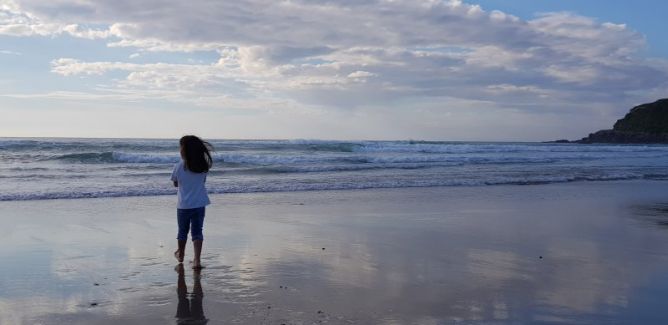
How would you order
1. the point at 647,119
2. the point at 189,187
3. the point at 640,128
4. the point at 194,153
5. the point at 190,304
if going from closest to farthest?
1. the point at 190,304
2. the point at 194,153
3. the point at 189,187
4. the point at 640,128
5. the point at 647,119

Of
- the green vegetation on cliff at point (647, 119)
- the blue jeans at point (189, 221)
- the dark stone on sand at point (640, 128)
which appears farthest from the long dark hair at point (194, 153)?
the green vegetation on cliff at point (647, 119)

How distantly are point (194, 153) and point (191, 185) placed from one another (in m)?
0.39

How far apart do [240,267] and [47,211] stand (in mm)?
6287

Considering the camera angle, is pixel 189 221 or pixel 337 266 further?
pixel 189 221

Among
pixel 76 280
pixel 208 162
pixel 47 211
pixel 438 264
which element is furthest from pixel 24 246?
pixel 438 264

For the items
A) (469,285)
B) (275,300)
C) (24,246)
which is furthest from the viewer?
(24,246)

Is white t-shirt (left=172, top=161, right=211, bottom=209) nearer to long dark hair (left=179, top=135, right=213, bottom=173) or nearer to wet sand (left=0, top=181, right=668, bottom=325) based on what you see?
long dark hair (left=179, top=135, right=213, bottom=173)

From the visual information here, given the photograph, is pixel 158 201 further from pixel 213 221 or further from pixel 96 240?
pixel 96 240

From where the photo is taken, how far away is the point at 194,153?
6832 mm

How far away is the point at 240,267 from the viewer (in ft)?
22.0

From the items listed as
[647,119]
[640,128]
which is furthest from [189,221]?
[647,119]

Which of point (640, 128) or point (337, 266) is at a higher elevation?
point (640, 128)

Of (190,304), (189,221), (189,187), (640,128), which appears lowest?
(190,304)

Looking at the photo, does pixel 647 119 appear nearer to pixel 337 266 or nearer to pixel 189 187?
pixel 337 266
